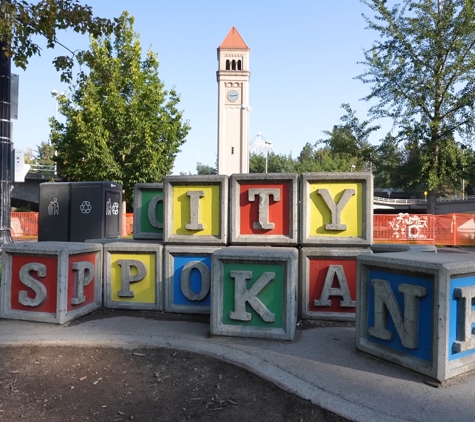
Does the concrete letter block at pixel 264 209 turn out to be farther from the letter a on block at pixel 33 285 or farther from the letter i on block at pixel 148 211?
the letter a on block at pixel 33 285

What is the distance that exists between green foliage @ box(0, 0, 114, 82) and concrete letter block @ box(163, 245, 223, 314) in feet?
15.4

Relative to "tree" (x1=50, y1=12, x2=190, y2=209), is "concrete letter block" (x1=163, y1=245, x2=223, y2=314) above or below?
below

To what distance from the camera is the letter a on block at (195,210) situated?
19.1ft

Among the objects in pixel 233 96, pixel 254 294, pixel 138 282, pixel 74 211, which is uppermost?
pixel 233 96

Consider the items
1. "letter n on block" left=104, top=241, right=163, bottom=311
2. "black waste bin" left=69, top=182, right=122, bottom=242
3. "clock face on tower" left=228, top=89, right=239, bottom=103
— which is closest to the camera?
"letter n on block" left=104, top=241, right=163, bottom=311

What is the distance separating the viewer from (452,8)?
2055 cm

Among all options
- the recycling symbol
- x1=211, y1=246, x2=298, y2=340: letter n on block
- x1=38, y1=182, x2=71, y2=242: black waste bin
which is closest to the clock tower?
x1=38, y1=182, x2=71, y2=242: black waste bin

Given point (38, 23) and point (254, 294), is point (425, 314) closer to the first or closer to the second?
point (254, 294)

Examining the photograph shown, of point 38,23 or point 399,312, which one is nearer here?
point 399,312

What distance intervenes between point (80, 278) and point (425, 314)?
4.03 m

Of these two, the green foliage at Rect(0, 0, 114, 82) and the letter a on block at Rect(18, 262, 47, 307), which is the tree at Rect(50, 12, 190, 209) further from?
the letter a on block at Rect(18, 262, 47, 307)

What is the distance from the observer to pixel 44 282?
17.6ft

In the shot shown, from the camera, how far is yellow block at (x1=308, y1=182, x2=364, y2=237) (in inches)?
221

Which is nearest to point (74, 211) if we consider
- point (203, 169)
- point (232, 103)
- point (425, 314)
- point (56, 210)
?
point (56, 210)
